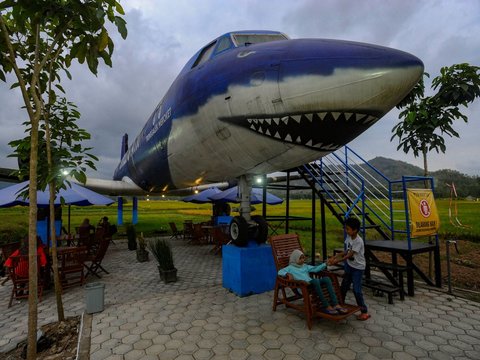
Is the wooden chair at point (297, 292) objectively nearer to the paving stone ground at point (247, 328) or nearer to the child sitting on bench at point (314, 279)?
the child sitting on bench at point (314, 279)

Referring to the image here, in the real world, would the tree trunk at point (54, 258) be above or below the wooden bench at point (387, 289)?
above

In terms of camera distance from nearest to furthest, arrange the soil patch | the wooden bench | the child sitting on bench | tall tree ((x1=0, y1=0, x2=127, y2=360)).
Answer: tall tree ((x1=0, y1=0, x2=127, y2=360))
the soil patch
the child sitting on bench
the wooden bench

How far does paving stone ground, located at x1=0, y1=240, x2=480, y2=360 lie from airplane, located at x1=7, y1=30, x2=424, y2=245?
189cm

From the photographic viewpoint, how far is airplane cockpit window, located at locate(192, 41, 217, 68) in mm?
6098

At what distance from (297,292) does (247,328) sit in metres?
1.52

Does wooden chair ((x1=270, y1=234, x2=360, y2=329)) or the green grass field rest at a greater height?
wooden chair ((x1=270, y1=234, x2=360, y2=329))

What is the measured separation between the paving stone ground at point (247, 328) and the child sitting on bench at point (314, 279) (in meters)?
0.31

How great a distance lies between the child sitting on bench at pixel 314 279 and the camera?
15.6ft

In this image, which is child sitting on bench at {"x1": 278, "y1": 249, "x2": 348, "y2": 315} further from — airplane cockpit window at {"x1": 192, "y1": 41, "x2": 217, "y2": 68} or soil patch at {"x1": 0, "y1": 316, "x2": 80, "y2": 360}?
airplane cockpit window at {"x1": 192, "y1": 41, "x2": 217, "y2": 68}

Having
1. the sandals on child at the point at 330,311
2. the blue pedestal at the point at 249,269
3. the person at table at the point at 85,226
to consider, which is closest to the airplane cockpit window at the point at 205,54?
the blue pedestal at the point at 249,269

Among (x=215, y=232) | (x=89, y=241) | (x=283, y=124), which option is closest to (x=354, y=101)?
(x=283, y=124)

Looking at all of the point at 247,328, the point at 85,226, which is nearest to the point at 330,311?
the point at 247,328

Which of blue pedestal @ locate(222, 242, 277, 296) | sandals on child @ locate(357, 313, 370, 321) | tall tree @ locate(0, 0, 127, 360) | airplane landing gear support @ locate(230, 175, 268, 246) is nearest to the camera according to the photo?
tall tree @ locate(0, 0, 127, 360)

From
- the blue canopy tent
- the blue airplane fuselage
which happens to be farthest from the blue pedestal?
the blue canopy tent
